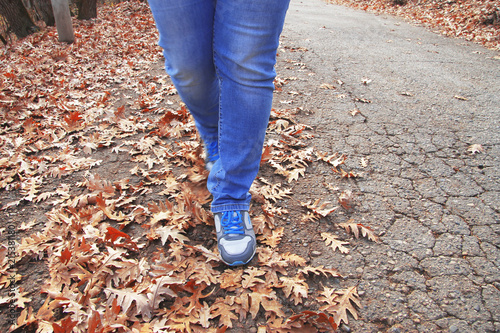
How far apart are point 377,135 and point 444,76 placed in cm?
210

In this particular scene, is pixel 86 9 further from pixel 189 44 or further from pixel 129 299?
pixel 129 299

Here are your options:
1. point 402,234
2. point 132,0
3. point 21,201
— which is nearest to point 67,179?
point 21,201

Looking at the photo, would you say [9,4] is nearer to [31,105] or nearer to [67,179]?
[31,105]

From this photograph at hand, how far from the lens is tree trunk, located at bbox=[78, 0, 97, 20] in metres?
8.51

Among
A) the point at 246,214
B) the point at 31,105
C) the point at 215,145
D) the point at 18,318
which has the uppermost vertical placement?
the point at 215,145

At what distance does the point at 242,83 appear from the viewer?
121 cm

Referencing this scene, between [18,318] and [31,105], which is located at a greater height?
[18,318]

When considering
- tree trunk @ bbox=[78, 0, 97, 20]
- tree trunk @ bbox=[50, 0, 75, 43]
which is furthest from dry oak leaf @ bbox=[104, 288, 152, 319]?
tree trunk @ bbox=[78, 0, 97, 20]

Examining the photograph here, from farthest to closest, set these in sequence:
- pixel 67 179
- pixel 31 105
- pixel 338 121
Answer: pixel 31 105
pixel 338 121
pixel 67 179

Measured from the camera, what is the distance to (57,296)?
126 cm

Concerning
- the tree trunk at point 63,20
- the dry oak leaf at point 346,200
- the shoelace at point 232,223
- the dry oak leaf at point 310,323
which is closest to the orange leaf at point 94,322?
the shoelace at point 232,223

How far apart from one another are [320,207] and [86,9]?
1014 cm

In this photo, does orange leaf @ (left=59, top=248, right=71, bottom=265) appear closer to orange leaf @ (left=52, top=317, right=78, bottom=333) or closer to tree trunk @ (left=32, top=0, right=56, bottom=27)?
orange leaf @ (left=52, top=317, right=78, bottom=333)

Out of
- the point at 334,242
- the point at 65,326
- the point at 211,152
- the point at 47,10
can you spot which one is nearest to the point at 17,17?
the point at 47,10
